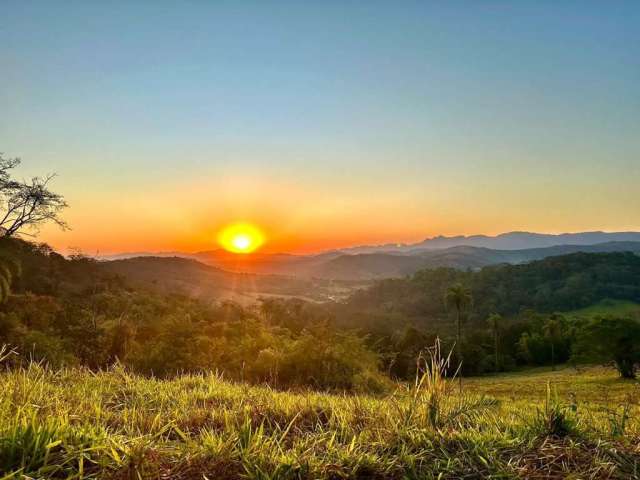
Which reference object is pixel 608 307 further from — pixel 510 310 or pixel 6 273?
pixel 6 273

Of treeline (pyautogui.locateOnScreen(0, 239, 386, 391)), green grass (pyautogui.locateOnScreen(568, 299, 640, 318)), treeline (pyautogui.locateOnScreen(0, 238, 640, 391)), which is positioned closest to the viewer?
treeline (pyautogui.locateOnScreen(0, 239, 386, 391))

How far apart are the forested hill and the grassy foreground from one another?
358 feet

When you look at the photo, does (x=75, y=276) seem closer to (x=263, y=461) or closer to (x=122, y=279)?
(x=122, y=279)

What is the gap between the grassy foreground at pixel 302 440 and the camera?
Result: 8.78ft

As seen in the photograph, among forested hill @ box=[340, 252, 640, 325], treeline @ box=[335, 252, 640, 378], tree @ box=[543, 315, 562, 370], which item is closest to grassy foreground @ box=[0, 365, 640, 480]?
treeline @ box=[335, 252, 640, 378]

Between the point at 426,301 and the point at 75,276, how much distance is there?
361 feet

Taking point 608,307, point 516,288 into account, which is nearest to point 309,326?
point 608,307

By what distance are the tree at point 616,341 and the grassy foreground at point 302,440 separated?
2496 inches

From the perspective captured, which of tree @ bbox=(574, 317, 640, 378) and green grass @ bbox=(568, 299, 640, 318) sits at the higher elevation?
tree @ bbox=(574, 317, 640, 378)

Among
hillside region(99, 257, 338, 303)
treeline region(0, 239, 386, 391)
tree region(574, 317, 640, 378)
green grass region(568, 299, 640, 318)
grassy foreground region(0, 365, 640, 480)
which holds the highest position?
grassy foreground region(0, 365, 640, 480)

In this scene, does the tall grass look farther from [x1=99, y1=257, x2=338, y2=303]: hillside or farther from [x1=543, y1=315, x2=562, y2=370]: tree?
[x1=99, y1=257, x2=338, y2=303]: hillside

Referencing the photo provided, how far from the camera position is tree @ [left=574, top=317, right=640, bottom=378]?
57.0 meters

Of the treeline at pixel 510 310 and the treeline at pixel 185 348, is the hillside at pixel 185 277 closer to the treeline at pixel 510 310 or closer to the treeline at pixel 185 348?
the treeline at pixel 510 310

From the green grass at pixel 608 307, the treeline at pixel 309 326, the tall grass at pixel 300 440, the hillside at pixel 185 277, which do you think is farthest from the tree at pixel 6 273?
the green grass at pixel 608 307
